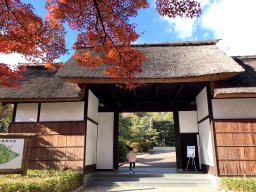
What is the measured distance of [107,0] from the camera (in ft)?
20.1

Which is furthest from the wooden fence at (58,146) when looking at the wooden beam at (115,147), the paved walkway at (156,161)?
the paved walkway at (156,161)

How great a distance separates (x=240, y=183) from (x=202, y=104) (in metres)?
3.65

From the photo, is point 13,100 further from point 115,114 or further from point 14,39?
point 115,114

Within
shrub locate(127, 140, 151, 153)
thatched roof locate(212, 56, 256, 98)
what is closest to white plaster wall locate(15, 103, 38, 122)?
thatched roof locate(212, 56, 256, 98)

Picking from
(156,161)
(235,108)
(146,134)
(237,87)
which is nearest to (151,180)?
(235,108)

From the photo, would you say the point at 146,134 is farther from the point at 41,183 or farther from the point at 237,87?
A: the point at 41,183

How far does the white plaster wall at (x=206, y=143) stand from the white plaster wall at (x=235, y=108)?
24.6 inches

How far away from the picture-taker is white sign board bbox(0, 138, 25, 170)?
224 inches

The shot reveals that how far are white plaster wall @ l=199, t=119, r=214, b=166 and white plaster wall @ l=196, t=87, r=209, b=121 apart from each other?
1.09 feet

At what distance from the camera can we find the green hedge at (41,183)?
16.7 feet

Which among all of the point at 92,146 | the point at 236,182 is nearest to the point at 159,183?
the point at 236,182

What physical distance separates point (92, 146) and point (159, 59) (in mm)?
4721

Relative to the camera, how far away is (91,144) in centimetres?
977

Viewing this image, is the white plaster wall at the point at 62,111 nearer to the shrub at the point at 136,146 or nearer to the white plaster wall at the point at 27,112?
Result: the white plaster wall at the point at 27,112
